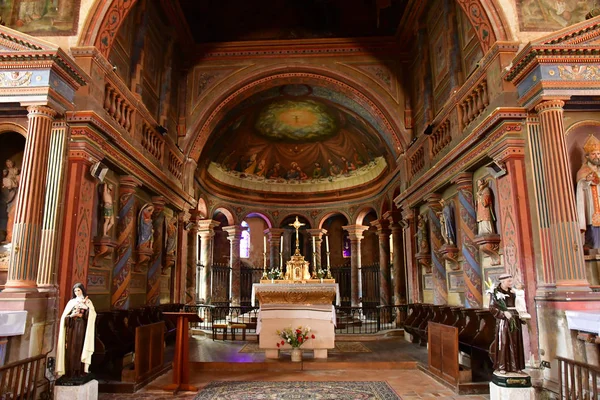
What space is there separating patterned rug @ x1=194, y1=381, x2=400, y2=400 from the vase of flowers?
1.34 m

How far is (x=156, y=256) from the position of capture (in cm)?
1096

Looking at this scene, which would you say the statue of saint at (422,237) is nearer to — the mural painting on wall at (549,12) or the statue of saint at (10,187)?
the mural painting on wall at (549,12)

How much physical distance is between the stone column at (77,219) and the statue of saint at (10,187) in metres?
1.02

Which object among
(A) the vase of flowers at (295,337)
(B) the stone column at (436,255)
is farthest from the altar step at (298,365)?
(B) the stone column at (436,255)

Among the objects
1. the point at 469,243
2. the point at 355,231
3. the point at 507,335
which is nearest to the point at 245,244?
the point at 355,231

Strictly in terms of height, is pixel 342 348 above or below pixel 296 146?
below

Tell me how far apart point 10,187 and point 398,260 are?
38.0ft

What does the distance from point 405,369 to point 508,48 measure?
593 centimetres

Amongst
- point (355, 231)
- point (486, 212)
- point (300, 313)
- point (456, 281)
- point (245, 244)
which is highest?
point (355, 231)

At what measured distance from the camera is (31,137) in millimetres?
6480

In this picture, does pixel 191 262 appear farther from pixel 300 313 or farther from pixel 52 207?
pixel 52 207

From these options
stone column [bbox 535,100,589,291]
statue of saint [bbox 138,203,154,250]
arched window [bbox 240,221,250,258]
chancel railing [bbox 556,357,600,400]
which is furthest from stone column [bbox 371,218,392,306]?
chancel railing [bbox 556,357,600,400]

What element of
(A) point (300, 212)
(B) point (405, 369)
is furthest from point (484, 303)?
(A) point (300, 212)

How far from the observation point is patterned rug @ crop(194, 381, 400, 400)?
244 inches
